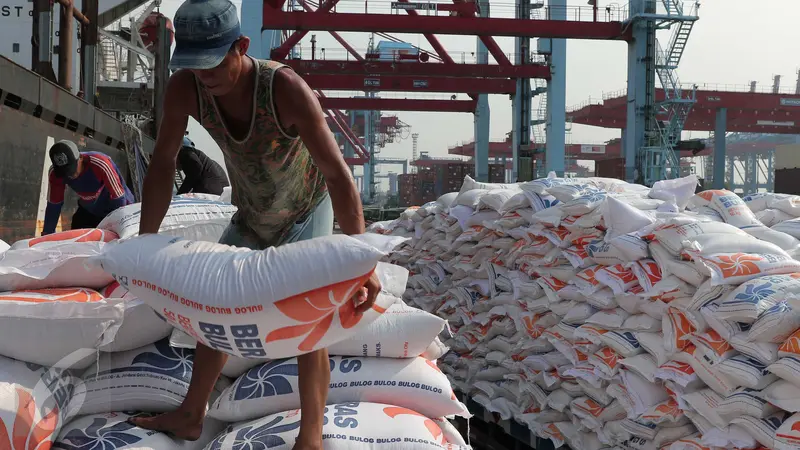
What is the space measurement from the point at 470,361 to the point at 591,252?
54.1 inches

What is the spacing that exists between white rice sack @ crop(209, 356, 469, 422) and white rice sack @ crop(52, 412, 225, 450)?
0.19m

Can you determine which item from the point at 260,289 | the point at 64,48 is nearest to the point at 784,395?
the point at 260,289

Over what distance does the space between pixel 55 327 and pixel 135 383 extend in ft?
1.14

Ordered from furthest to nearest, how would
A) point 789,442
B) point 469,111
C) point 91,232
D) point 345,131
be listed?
1. point 345,131
2. point 469,111
3. point 91,232
4. point 789,442

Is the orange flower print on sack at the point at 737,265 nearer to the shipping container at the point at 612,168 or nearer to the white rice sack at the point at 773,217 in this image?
the white rice sack at the point at 773,217

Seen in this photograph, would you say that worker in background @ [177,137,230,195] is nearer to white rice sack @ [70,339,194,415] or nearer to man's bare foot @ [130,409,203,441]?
white rice sack @ [70,339,194,415]

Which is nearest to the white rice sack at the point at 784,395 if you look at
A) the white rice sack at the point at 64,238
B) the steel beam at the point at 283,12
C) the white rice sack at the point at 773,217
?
the white rice sack at the point at 773,217

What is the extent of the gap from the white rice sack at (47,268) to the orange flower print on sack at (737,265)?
2352mm

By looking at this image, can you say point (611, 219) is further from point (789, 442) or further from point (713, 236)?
point (789, 442)

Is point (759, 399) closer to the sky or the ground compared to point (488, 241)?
closer to the ground

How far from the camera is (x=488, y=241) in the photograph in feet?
14.3

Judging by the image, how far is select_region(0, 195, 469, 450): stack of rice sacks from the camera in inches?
83.5

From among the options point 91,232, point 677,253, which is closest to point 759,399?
point 677,253

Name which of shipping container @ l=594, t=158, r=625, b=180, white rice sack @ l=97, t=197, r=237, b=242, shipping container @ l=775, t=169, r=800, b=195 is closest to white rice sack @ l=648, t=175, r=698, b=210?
white rice sack @ l=97, t=197, r=237, b=242
